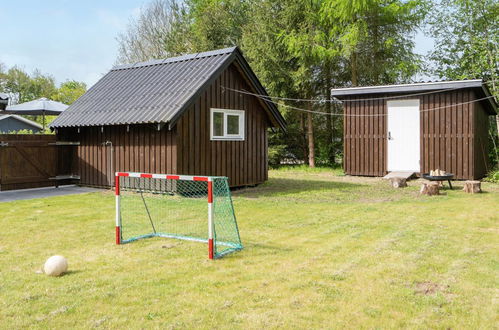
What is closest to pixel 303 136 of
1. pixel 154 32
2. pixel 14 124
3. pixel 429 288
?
pixel 154 32

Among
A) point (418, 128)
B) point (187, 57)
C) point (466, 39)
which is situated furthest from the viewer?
point (466, 39)

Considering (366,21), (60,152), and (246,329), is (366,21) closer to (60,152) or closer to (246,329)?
(60,152)

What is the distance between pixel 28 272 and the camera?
A: 5.03m

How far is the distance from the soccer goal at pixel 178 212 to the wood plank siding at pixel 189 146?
1.78 ft

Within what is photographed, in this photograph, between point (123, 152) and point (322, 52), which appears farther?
point (322, 52)

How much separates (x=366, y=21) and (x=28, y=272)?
21085mm

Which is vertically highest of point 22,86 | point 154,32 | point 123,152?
point 154,32

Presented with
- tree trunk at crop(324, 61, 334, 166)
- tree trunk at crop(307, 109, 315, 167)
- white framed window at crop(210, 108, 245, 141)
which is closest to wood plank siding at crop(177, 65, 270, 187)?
white framed window at crop(210, 108, 245, 141)

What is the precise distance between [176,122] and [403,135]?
9.03 m

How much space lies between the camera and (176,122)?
11.4m

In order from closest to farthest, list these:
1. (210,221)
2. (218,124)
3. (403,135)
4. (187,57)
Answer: (210,221) → (218,124) → (187,57) → (403,135)

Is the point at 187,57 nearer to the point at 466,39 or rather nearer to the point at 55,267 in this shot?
the point at 55,267

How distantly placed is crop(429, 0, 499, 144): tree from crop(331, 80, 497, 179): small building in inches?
145

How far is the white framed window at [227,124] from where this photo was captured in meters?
12.8
